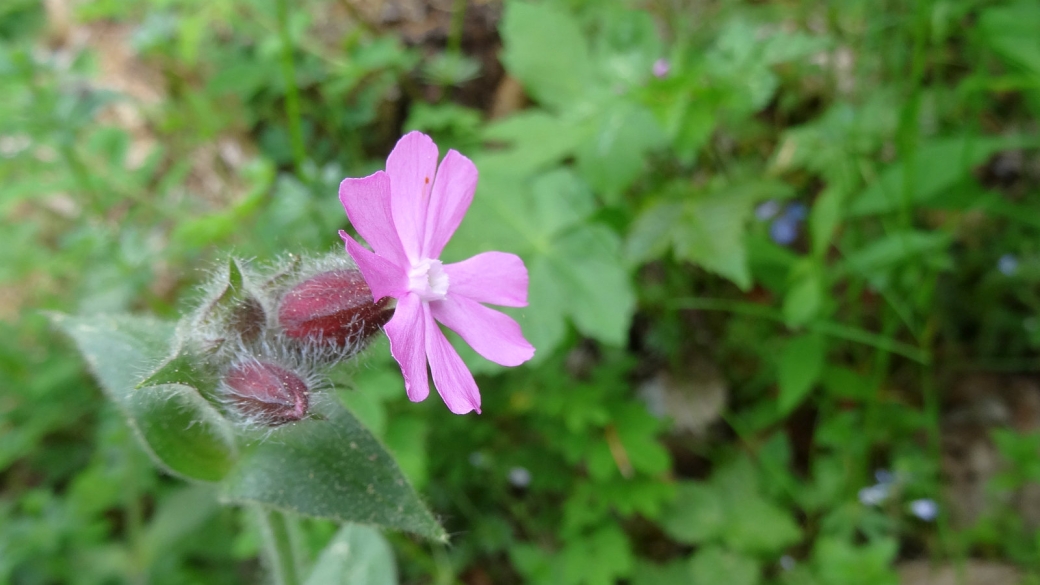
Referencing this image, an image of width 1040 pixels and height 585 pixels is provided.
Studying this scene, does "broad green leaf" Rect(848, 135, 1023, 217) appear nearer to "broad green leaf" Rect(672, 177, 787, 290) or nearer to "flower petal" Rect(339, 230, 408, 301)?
"broad green leaf" Rect(672, 177, 787, 290)

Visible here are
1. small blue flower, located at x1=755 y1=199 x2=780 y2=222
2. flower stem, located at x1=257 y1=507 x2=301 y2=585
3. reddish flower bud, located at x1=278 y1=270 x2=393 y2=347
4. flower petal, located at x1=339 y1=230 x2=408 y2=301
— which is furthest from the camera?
small blue flower, located at x1=755 y1=199 x2=780 y2=222

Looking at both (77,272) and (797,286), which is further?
(77,272)

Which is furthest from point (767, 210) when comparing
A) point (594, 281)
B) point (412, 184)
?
point (412, 184)

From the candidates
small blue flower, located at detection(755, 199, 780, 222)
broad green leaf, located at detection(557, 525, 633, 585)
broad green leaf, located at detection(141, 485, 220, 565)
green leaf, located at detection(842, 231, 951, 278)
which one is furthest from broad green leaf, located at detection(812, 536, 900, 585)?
broad green leaf, located at detection(141, 485, 220, 565)

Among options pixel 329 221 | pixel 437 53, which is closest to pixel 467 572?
pixel 329 221

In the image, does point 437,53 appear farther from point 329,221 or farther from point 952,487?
point 952,487

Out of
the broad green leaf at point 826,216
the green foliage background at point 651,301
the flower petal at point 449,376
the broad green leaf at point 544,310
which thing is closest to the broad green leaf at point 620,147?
the green foliage background at point 651,301

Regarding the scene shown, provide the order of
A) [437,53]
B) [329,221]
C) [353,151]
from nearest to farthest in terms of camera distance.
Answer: [329,221] → [353,151] → [437,53]
